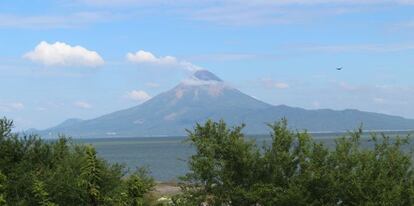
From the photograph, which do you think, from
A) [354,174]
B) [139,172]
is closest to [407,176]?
[354,174]

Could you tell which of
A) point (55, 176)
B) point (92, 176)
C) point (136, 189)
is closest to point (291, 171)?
point (136, 189)

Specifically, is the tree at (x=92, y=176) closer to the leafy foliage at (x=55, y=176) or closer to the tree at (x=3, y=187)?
the leafy foliage at (x=55, y=176)

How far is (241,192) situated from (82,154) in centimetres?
698

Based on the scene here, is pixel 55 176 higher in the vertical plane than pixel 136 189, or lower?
higher

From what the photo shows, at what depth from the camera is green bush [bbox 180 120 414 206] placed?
86.2 feet

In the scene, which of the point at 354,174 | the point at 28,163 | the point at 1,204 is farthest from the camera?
the point at 28,163

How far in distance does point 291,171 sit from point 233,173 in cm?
239

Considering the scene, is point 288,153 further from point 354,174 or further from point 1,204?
point 1,204

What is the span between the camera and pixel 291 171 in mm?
28031

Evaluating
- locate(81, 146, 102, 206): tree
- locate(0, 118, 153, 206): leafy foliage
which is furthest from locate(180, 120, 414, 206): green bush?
locate(81, 146, 102, 206): tree

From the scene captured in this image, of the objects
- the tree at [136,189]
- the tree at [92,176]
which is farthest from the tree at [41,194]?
the tree at [136,189]

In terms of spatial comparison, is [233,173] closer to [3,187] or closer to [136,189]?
[136,189]

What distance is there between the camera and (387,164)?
27.8 m

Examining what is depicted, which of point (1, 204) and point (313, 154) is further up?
point (313, 154)
